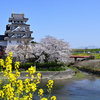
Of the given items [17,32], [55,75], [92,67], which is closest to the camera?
[55,75]

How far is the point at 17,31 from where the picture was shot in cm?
4456

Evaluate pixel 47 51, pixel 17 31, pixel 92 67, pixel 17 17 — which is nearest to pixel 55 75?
pixel 47 51

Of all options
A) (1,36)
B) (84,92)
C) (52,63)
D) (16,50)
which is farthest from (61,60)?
(1,36)

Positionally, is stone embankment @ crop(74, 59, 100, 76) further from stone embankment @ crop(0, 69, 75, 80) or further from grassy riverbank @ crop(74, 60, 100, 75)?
stone embankment @ crop(0, 69, 75, 80)

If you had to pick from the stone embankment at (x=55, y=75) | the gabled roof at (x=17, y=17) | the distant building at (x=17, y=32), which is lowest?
the stone embankment at (x=55, y=75)

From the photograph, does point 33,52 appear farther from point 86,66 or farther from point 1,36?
point 1,36

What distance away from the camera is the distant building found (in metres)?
44.4

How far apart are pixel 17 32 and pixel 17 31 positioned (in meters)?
0.30

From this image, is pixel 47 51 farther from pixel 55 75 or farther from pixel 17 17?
pixel 17 17

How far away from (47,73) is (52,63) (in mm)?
3016

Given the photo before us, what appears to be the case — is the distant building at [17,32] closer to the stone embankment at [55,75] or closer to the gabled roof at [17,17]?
the gabled roof at [17,17]

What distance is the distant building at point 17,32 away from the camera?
44.4 metres

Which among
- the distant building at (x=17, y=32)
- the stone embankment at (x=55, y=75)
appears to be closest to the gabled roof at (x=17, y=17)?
the distant building at (x=17, y=32)

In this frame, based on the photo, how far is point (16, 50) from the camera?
34.0 metres
